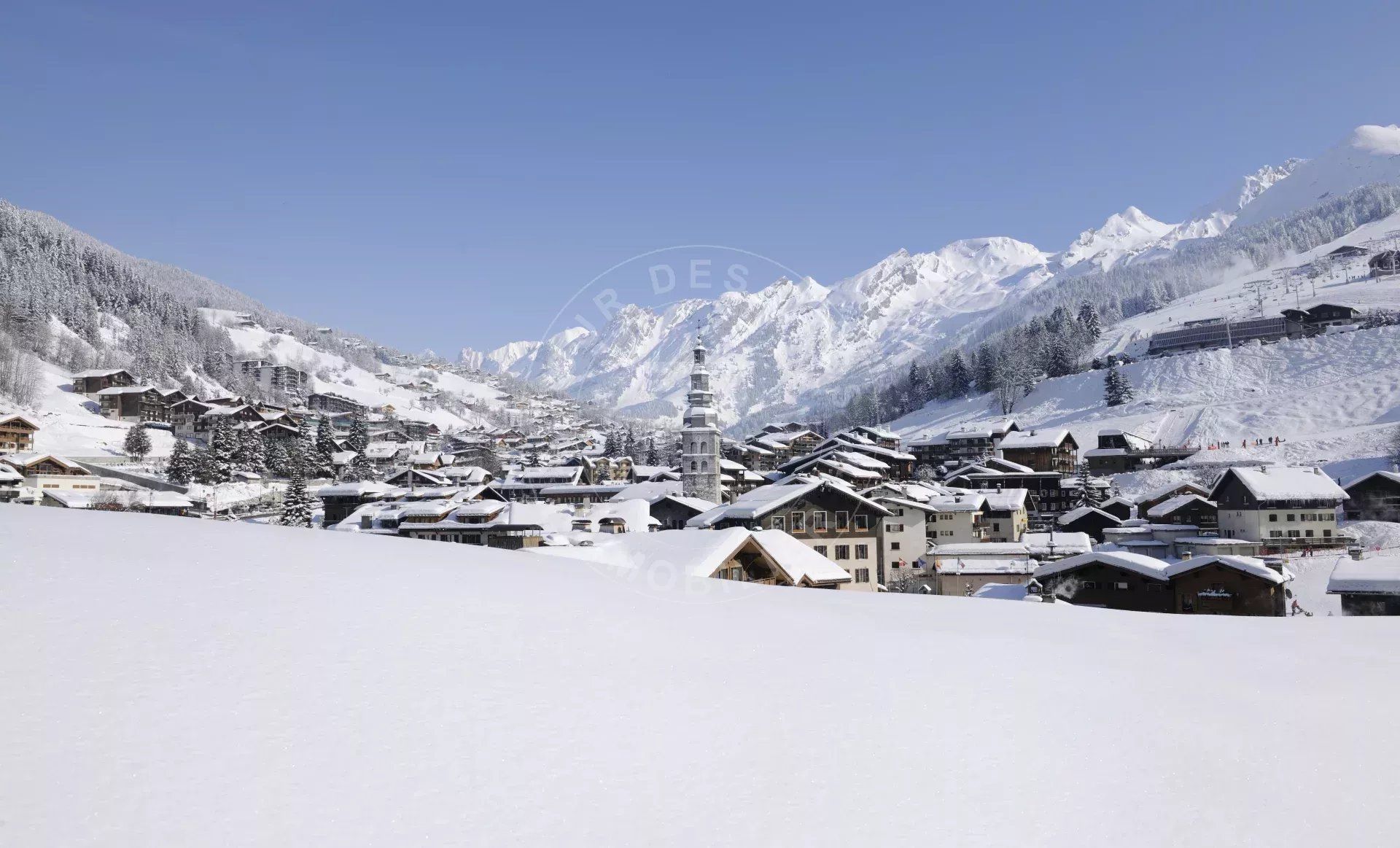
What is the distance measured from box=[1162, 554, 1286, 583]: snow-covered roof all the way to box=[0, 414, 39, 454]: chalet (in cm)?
7544

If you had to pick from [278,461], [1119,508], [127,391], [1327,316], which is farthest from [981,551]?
[1327,316]

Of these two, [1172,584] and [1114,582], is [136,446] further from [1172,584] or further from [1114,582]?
[1172,584]

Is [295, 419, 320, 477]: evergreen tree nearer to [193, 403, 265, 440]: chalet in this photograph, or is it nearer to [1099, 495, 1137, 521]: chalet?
[193, 403, 265, 440]: chalet

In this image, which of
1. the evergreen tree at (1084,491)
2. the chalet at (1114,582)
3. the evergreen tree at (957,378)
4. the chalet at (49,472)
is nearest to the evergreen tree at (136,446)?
the chalet at (49,472)

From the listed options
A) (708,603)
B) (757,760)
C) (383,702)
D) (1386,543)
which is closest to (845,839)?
(757,760)

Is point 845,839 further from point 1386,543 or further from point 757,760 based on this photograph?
point 1386,543

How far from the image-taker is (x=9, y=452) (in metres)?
58.6

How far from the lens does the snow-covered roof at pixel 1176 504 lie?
50281 millimetres

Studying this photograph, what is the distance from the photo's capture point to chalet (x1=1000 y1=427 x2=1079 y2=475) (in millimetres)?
74812

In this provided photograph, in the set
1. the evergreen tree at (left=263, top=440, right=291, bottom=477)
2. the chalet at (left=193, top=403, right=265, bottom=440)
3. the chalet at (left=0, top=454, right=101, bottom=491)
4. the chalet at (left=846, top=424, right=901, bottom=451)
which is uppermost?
the chalet at (left=193, top=403, right=265, bottom=440)

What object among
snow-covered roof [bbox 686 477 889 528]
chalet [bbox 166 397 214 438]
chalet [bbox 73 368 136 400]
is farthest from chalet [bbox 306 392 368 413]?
snow-covered roof [bbox 686 477 889 528]

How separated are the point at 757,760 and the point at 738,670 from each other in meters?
1.70

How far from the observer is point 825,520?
3297cm

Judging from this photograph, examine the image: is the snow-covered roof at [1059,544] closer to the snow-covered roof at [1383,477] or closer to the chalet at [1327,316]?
the snow-covered roof at [1383,477]
